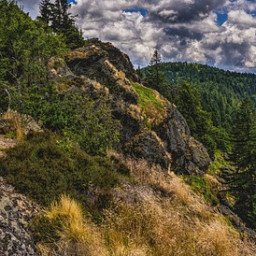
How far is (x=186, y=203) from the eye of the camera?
8.05 metres

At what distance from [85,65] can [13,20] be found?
34.8ft

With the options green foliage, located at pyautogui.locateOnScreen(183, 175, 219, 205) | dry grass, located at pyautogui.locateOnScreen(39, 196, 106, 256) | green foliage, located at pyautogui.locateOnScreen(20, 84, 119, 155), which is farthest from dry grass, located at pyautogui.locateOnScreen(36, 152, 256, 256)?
green foliage, located at pyautogui.locateOnScreen(183, 175, 219, 205)

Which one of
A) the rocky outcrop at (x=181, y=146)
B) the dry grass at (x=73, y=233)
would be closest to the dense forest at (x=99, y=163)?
the dry grass at (x=73, y=233)

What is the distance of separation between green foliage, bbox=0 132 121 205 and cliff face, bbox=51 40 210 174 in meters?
11.2

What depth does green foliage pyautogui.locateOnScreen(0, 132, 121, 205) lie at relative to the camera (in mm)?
4727

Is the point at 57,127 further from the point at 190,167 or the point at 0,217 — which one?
the point at 190,167

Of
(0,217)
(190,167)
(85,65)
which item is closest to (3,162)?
(0,217)

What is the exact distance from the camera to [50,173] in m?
5.32

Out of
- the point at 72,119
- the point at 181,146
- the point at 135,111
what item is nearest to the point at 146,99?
the point at 135,111

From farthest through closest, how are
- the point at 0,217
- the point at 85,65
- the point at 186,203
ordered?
the point at 85,65 → the point at 186,203 → the point at 0,217

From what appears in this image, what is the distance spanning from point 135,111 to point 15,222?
54.7 feet

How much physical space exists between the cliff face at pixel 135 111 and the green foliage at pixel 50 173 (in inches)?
441

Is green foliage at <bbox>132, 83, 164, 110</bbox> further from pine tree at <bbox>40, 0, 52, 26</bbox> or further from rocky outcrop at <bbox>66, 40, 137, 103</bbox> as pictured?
pine tree at <bbox>40, 0, 52, 26</bbox>

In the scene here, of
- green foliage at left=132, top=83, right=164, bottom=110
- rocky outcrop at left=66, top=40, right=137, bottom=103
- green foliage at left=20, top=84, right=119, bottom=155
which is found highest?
rocky outcrop at left=66, top=40, right=137, bottom=103
